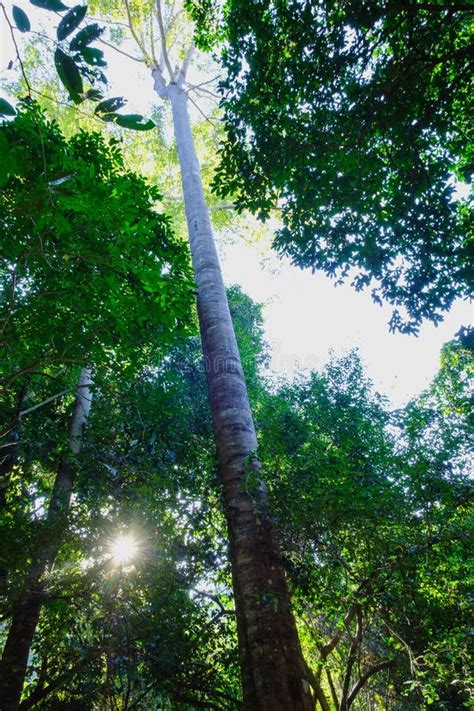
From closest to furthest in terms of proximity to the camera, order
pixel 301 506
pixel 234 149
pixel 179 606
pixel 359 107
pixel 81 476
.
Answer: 1. pixel 301 506
2. pixel 359 107
3. pixel 234 149
4. pixel 179 606
5. pixel 81 476

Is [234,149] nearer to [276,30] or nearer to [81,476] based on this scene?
[276,30]

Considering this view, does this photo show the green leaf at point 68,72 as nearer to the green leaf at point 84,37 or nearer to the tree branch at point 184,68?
the green leaf at point 84,37

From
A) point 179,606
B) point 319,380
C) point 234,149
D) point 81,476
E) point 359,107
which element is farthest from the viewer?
point 319,380

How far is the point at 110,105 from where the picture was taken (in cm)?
128

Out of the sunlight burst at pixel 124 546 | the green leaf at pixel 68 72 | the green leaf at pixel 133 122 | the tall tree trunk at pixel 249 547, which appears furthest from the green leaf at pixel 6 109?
the sunlight burst at pixel 124 546

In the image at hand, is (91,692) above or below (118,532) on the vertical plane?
below

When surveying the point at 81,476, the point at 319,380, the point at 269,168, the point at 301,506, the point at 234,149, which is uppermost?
the point at 319,380

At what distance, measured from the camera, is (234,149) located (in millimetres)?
5051

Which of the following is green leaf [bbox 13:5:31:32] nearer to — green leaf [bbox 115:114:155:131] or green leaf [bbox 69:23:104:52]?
green leaf [bbox 69:23:104:52]

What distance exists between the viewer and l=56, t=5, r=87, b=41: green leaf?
1.11m

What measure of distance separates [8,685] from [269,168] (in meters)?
7.04

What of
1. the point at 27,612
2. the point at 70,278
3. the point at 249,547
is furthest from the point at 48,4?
the point at 27,612

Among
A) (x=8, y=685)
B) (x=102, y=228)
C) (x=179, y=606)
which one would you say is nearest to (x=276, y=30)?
(x=102, y=228)

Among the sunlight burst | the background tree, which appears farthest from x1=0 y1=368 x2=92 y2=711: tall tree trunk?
the sunlight burst
